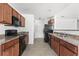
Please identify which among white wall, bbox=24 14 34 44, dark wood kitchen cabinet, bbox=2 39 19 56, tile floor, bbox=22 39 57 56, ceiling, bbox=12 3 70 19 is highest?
ceiling, bbox=12 3 70 19

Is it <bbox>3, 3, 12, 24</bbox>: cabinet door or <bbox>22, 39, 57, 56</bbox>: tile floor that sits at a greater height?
<bbox>3, 3, 12, 24</bbox>: cabinet door

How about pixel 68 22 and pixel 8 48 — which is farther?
pixel 68 22

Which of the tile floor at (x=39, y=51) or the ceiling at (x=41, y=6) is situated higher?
the ceiling at (x=41, y=6)

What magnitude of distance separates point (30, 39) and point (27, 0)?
6556 millimetres

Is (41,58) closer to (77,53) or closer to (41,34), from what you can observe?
(77,53)

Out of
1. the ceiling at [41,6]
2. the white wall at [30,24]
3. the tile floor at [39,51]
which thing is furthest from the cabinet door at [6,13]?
the white wall at [30,24]

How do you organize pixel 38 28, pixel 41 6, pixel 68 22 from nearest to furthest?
1. pixel 41 6
2. pixel 68 22
3. pixel 38 28

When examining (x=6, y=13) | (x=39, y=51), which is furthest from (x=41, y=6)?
(x=6, y=13)

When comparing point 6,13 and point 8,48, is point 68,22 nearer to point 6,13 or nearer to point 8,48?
point 6,13

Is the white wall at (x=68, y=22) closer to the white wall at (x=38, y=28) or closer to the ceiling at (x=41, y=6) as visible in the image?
the ceiling at (x=41, y=6)

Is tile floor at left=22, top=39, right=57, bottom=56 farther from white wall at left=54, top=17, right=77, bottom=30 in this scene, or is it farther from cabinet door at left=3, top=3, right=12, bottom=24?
cabinet door at left=3, top=3, right=12, bottom=24

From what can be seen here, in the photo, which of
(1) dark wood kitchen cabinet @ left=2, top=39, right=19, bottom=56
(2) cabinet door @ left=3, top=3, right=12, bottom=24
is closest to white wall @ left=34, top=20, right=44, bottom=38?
(2) cabinet door @ left=3, top=3, right=12, bottom=24

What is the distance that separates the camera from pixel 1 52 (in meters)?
2.32

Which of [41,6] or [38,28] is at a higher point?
[41,6]
